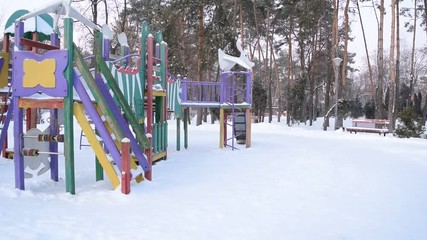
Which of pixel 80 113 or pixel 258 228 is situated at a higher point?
pixel 80 113

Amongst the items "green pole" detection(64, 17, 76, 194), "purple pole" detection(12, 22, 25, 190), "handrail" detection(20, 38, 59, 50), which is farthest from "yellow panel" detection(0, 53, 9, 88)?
"green pole" detection(64, 17, 76, 194)

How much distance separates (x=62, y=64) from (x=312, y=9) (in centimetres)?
1894

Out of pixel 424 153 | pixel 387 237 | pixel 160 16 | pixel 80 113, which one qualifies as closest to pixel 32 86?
pixel 80 113

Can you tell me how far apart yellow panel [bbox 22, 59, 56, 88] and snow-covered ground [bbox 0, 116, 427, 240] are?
61.9 inches

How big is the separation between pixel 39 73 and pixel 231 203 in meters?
3.34

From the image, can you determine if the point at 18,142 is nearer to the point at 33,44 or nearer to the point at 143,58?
the point at 33,44

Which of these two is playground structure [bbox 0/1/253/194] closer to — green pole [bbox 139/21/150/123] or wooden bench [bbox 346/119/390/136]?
green pole [bbox 139/21/150/123]

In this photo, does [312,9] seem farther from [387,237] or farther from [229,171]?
[387,237]

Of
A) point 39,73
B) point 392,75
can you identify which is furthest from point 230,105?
point 392,75

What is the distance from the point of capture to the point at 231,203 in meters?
5.44

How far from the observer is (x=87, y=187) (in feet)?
20.1

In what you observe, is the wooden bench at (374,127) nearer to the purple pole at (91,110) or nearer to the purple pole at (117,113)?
the purple pole at (117,113)

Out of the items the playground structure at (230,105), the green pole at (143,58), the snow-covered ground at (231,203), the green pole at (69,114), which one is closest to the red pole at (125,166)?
the snow-covered ground at (231,203)

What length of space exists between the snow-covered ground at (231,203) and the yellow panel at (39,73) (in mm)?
1573
